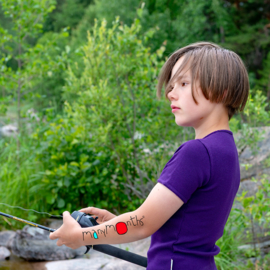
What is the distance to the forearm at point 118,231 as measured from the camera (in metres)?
0.89

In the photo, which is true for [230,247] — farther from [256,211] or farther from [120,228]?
[120,228]

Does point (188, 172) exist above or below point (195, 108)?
below

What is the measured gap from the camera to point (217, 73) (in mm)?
956

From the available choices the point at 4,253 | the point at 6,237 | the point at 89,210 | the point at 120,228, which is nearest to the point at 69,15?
the point at 6,237

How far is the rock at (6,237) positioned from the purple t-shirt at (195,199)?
2.88m

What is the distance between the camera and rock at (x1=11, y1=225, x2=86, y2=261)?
10.4ft

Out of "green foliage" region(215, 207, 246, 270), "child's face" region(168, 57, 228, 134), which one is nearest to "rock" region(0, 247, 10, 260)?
"green foliage" region(215, 207, 246, 270)

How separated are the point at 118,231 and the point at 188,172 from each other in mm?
272

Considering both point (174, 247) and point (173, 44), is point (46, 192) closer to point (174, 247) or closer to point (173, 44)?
point (174, 247)

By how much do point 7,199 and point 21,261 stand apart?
77 centimetres

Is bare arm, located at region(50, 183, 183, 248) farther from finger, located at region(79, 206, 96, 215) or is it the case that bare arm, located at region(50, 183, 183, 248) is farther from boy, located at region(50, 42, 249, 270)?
finger, located at region(79, 206, 96, 215)

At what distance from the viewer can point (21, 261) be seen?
314 centimetres

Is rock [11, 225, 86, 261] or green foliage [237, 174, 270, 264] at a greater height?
green foliage [237, 174, 270, 264]

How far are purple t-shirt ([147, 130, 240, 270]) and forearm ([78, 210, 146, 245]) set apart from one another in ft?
0.29
